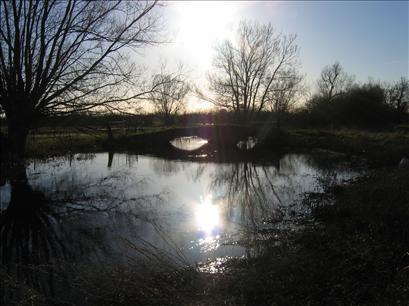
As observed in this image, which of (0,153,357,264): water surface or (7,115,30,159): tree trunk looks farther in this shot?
(7,115,30,159): tree trunk

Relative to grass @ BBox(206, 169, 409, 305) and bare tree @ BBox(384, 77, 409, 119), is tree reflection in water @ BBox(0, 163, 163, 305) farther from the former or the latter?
bare tree @ BBox(384, 77, 409, 119)

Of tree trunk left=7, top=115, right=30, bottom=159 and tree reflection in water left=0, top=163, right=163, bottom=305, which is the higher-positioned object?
tree trunk left=7, top=115, right=30, bottom=159

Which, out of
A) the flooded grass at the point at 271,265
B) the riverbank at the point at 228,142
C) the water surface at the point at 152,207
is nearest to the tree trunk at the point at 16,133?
the water surface at the point at 152,207

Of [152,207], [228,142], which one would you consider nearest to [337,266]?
[152,207]

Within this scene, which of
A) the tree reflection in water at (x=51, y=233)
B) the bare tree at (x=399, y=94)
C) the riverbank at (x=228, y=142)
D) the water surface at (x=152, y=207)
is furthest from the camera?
the bare tree at (x=399, y=94)

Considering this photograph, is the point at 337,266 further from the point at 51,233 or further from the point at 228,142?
the point at 228,142

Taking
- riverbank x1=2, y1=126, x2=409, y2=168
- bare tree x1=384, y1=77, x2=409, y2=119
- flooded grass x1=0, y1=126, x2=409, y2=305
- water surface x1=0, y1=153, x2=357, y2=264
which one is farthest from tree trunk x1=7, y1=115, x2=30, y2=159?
bare tree x1=384, y1=77, x2=409, y2=119

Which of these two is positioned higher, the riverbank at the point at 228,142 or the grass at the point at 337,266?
the riverbank at the point at 228,142

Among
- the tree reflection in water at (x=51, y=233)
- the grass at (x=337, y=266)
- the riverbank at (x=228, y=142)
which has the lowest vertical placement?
the tree reflection in water at (x=51, y=233)

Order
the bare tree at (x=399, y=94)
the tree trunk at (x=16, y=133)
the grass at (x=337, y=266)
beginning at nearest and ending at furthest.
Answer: the grass at (x=337, y=266)
the tree trunk at (x=16, y=133)
the bare tree at (x=399, y=94)

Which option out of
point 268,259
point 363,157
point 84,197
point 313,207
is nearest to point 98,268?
point 268,259

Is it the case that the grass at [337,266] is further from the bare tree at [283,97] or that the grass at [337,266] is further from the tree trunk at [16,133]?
the bare tree at [283,97]

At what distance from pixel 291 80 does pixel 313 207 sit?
38.4m

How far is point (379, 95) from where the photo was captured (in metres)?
45.4
